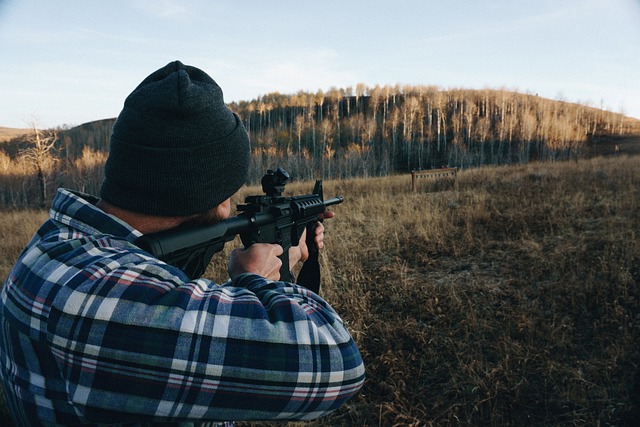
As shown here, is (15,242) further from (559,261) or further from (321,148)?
(321,148)

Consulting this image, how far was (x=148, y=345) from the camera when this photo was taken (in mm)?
793

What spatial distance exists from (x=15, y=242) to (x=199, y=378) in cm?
1329

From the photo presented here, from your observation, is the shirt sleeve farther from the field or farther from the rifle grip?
the field

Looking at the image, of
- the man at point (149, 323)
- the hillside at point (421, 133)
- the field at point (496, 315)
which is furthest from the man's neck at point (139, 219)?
the hillside at point (421, 133)

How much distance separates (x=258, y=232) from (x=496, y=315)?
3511mm

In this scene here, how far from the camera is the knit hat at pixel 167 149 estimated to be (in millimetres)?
1136

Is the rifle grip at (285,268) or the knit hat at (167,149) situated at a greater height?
the knit hat at (167,149)

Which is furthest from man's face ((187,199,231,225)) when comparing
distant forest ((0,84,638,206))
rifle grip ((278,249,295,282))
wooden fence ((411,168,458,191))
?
distant forest ((0,84,638,206))

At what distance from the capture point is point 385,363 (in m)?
3.62

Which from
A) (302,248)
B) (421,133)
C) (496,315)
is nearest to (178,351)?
(302,248)

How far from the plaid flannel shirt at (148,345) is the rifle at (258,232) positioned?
5.8 inches

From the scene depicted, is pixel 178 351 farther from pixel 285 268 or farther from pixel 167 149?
pixel 285 268

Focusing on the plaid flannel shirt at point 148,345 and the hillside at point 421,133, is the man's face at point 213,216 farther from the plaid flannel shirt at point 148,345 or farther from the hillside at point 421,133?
the hillside at point 421,133

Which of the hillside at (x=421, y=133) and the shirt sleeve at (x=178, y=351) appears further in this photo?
the hillside at (x=421, y=133)
